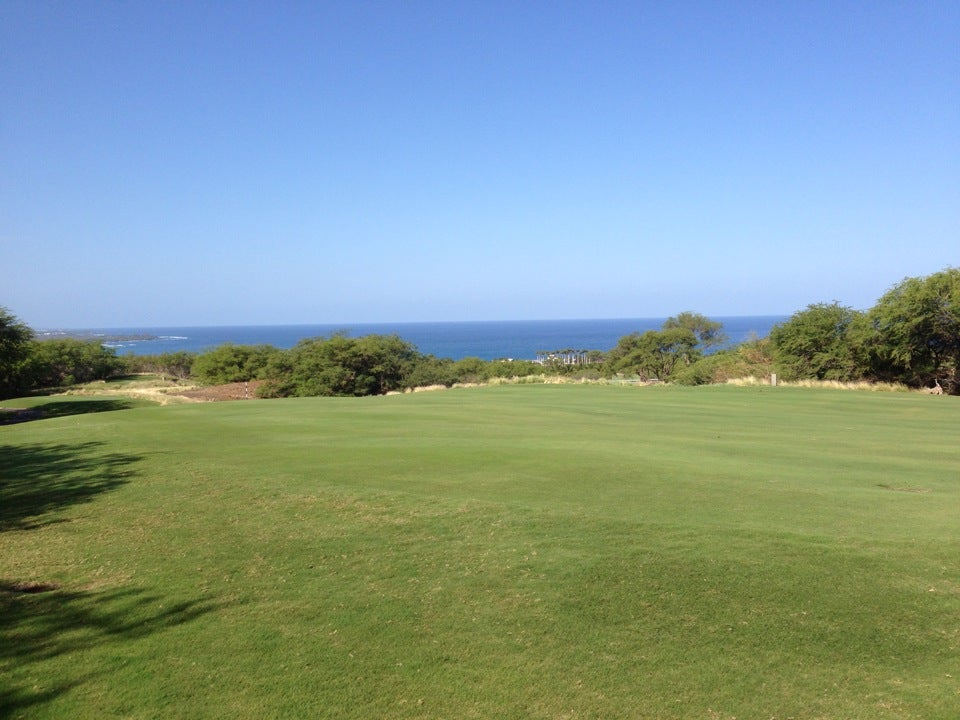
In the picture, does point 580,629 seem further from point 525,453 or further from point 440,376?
point 440,376

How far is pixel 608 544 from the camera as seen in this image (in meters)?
6.92

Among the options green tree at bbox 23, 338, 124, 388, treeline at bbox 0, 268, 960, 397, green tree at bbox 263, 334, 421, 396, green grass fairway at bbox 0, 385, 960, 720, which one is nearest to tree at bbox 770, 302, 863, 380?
treeline at bbox 0, 268, 960, 397

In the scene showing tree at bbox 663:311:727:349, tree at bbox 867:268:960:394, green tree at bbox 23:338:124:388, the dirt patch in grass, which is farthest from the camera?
tree at bbox 663:311:727:349

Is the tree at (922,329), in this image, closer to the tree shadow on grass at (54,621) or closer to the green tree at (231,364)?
→ the tree shadow on grass at (54,621)

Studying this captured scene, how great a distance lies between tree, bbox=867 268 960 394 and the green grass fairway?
2377 cm

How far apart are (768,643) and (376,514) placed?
193 inches

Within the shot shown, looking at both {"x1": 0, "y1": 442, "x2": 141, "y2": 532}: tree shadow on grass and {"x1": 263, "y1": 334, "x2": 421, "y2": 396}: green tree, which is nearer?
{"x1": 0, "y1": 442, "x2": 141, "y2": 532}: tree shadow on grass

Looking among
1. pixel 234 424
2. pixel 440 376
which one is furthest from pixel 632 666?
pixel 440 376

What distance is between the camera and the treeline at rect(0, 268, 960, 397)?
32812 mm

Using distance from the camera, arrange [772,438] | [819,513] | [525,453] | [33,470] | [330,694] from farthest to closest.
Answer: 1. [772,438]
2. [525,453]
3. [33,470]
4. [819,513]
5. [330,694]

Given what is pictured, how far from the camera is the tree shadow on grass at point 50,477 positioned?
8821mm

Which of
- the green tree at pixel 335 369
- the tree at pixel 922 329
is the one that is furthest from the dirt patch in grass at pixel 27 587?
the green tree at pixel 335 369

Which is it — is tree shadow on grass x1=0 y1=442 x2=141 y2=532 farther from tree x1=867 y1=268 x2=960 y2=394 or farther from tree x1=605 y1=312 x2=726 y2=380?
tree x1=605 y1=312 x2=726 y2=380

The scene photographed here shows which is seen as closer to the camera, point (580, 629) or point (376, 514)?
point (580, 629)
